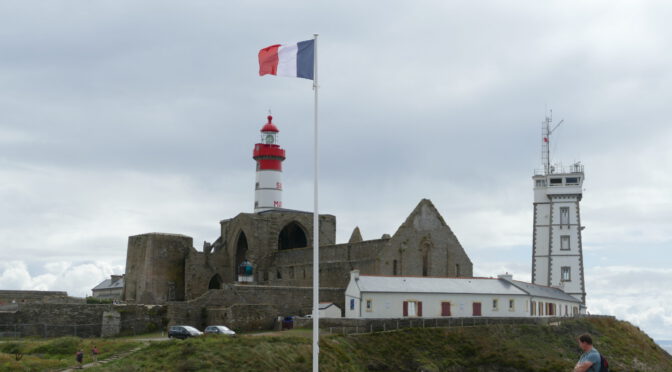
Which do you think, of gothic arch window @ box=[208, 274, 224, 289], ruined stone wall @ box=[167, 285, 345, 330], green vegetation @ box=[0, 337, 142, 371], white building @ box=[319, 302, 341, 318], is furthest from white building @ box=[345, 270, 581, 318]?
gothic arch window @ box=[208, 274, 224, 289]

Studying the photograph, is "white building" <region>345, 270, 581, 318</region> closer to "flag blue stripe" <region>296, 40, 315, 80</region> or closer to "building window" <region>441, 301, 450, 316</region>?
"building window" <region>441, 301, 450, 316</region>

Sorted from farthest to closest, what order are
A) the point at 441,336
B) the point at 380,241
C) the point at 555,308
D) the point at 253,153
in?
1. the point at 253,153
2. the point at 555,308
3. the point at 380,241
4. the point at 441,336

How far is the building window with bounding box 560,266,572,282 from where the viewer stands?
242 ft

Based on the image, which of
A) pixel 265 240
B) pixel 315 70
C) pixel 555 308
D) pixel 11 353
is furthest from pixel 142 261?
pixel 315 70

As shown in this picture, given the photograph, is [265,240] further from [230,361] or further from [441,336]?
[230,361]

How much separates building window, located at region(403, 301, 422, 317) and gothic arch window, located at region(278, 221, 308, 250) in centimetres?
2060

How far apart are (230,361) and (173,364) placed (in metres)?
2.65

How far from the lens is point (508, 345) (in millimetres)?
47031

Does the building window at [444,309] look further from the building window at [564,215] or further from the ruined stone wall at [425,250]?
the building window at [564,215]

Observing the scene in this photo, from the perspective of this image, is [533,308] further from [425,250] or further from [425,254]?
[425,250]

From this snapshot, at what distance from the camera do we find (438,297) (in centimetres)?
5125

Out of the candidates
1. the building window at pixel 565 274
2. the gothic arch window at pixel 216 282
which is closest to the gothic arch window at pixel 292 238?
the gothic arch window at pixel 216 282

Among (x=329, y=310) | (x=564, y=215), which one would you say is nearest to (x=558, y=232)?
(x=564, y=215)

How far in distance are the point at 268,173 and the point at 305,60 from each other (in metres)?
47.0
